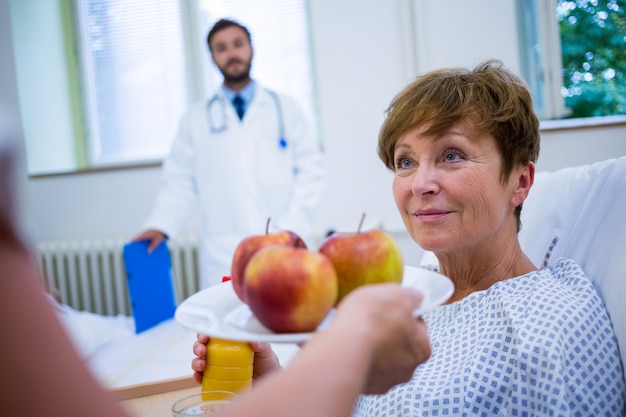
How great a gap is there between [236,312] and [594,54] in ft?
12.3

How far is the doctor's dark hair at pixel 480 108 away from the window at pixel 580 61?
273cm

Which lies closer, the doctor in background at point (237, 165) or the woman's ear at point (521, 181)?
the woman's ear at point (521, 181)

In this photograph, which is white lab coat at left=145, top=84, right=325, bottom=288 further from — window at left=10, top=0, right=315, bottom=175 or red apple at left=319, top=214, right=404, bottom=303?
red apple at left=319, top=214, right=404, bottom=303

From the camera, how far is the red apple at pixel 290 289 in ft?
1.82

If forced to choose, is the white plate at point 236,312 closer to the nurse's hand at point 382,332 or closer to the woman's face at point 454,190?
the nurse's hand at point 382,332

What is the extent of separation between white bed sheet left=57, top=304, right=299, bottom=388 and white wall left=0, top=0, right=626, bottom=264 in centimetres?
177

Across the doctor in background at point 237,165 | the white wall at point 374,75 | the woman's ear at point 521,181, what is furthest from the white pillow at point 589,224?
the white wall at point 374,75

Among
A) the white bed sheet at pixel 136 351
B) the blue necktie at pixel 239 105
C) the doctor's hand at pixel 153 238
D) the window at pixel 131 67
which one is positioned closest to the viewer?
the white bed sheet at pixel 136 351

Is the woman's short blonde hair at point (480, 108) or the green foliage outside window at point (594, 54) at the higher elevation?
the green foliage outside window at point (594, 54)

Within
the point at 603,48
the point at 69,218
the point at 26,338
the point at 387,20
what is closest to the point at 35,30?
the point at 69,218

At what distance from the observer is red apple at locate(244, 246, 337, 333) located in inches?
21.8

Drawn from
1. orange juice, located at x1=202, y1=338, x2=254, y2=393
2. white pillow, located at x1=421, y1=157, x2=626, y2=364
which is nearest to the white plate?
orange juice, located at x1=202, y1=338, x2=254, y2=393

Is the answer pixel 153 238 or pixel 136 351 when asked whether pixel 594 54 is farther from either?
pixel 136 351

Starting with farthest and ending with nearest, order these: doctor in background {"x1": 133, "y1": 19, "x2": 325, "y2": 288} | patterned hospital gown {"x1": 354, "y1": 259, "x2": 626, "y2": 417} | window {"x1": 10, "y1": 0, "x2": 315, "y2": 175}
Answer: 1. window {"x1": 10, "y1": 0, "x2": 315, "y2": 175}
2. doctor in background {"x1": 133, "y1": 19, "x2": 325, "y2": 288}
3. patterned hospital gown {"x1": 354, "y1": 259, "x2": 626, "y2": 417}
